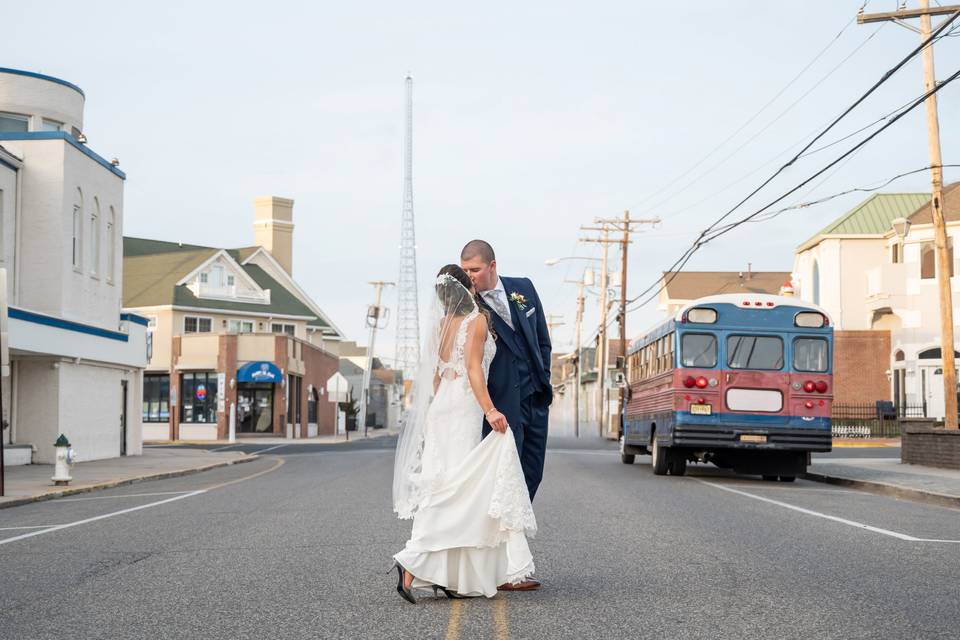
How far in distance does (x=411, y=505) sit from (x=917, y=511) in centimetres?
950

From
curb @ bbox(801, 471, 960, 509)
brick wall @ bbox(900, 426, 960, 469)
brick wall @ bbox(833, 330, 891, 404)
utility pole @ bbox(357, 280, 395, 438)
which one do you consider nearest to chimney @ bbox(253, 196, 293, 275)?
utility pole @ bbox(357, 280, 395, 438)

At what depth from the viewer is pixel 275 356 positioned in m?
58.9

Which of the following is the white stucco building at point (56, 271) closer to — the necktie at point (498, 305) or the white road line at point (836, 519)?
the white road line at point (836, 519)

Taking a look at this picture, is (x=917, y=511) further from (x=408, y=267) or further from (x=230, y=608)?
(x=408, y=267)

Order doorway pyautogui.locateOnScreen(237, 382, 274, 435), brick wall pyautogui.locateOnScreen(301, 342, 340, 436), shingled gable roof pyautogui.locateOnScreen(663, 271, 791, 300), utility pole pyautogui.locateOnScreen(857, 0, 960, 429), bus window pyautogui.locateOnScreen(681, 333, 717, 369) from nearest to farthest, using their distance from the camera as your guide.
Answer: bus window pyautogui.locateOnScreen(681, 333, 717, 369), utility pole pyautogui.locateOnScreen(857, 0, 960, 429), doorway pyautogui.locateOnScreen(237, 382, 274, 435), brick wall pyautogui.locateOnScreen(301, 342, 340, 436), shingled gable roof pyautogui.locateOnScreen(663, 271, 791, 300)

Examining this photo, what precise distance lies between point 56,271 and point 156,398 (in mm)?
32859

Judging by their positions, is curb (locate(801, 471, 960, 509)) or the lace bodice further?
curb (locate(801, 471, 960, 509))

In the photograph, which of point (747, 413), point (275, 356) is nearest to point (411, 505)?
point (747, 413)

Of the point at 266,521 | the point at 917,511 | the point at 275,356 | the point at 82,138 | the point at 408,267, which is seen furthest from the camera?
the point at 408,267

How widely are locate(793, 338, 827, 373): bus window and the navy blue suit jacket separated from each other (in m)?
13.0

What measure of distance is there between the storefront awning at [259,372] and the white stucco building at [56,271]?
2562 cm

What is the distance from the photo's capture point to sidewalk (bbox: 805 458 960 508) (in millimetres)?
16753

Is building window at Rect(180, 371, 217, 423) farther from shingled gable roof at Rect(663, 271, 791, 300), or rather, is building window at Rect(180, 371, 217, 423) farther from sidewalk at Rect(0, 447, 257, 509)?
shingled gable roof at Rect(663, 271, 791, 300)

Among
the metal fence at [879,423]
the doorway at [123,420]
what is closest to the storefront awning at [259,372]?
the doorway at [123,420]
